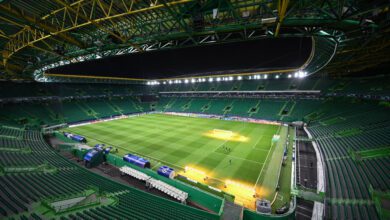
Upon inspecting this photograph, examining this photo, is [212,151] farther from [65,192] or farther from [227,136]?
[65,192]

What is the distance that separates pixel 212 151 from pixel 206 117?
2414 centimetres

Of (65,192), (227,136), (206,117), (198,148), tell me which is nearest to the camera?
(65,192)

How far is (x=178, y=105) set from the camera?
5666 centimetres

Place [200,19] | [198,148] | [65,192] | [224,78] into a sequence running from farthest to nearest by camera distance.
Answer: [224,78] → [198,148] → [200,19] → [65,192]

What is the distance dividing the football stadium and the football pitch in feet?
0.62

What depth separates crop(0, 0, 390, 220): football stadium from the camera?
28.4 feet

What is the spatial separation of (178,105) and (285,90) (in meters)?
33.7

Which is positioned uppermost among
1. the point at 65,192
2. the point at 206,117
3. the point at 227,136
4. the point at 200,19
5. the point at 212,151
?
the point at 200,19

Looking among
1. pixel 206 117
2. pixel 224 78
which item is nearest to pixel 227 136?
pixel 206 117

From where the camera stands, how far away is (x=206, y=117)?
45.5m

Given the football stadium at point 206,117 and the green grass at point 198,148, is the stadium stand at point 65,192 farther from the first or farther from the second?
the green grass at point 198,148

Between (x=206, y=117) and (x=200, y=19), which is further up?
(x=200, y=19)

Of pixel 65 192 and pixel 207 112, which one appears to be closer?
pixel 65 192

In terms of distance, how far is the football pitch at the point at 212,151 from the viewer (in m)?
15.7
